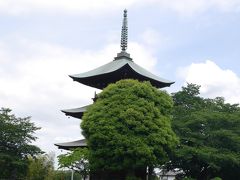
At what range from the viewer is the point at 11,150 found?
147ft

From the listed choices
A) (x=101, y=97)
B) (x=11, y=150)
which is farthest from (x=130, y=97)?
(x=11, y=150)

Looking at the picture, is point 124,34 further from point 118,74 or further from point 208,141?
point 208,141

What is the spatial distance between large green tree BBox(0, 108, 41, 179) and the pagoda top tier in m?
11.8

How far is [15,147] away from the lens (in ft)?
147

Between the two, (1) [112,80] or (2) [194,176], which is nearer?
(1) [112,80]

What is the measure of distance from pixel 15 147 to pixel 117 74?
15.8 meters

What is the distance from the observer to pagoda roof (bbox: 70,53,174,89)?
34.5m

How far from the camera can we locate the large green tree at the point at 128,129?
28.2 m

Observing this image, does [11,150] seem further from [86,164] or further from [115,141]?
[115,141]

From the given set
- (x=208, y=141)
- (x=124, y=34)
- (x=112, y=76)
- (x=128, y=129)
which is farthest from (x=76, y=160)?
(x=124, y=34)

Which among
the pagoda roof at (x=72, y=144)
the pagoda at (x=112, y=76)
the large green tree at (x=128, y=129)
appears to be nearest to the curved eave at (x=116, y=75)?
the pagoda at (x=112, y=76)

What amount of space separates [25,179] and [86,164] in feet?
53.6

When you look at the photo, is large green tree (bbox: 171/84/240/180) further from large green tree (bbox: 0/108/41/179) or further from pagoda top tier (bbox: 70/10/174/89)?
large green tree (bbox: 0/108/41/179)

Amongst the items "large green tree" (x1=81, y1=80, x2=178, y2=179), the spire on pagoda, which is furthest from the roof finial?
"large green tree" (x1=81, y1=80, x2=178, y2=179)
